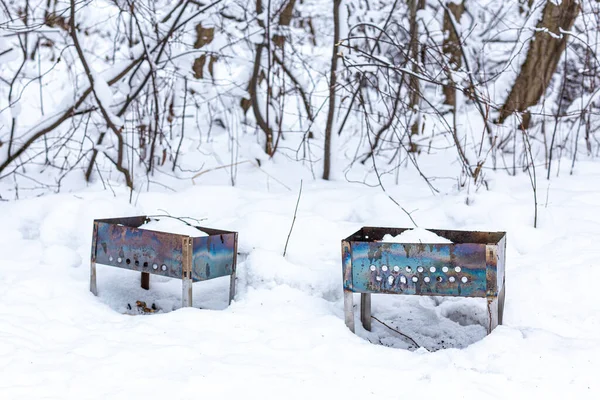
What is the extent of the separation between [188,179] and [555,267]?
11.4 ft

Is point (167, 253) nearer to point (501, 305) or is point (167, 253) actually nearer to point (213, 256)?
point (213, 256)

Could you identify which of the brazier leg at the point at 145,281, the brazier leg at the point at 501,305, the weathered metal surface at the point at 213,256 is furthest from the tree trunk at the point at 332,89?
the brazier leg at the point at 501,305

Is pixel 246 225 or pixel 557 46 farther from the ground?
pixel 557 46

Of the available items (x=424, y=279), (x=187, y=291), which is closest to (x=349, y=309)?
(x=424, y=279)

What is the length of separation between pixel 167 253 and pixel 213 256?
252 millimetres

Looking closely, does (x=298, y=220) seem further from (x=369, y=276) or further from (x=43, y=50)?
(x=43, y=50)

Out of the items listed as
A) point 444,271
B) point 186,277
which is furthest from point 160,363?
point 444,271

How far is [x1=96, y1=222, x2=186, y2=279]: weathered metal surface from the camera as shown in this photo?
3695mm

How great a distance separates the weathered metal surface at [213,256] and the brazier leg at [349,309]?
792 millimetres

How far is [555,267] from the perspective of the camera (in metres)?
3.77

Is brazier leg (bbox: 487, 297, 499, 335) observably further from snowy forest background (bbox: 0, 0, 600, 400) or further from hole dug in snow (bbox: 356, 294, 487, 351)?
hole dug in snow (bbox: 356, 294, 487, 351)

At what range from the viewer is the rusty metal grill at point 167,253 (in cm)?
366

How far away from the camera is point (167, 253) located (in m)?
3.71

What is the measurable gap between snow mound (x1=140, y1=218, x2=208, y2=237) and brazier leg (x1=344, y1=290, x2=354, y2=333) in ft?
3.38
